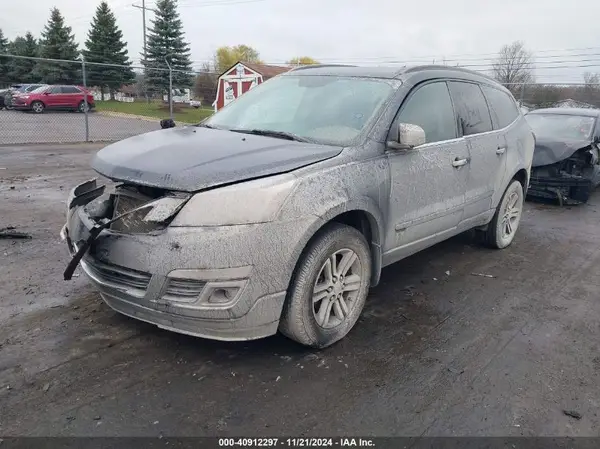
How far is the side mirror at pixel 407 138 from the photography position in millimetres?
3427

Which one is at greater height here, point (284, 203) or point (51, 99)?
point (51, 99)

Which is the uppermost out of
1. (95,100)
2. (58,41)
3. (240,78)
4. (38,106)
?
(58,41)

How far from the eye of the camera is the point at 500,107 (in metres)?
5.19

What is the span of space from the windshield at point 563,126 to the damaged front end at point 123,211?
25.6 ft

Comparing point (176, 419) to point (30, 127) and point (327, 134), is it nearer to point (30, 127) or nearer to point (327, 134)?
point (327, 134)

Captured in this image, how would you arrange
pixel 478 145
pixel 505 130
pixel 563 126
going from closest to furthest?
pixel 478 145, pixel 505 130, pixel 563 126

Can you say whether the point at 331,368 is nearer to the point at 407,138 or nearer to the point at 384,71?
the point at 407,138

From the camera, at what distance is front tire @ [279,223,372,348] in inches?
116

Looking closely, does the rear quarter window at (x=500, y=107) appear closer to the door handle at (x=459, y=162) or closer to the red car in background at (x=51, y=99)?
the door handle at (x=459, y=162)

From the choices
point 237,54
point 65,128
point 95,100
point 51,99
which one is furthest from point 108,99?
point 237,54

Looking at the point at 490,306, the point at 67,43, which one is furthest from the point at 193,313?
the point at 67,43

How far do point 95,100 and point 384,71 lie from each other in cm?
2247

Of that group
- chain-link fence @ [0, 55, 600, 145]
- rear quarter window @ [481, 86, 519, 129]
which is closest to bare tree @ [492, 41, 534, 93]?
chain-link fence @ [0, 55, 600, 145]

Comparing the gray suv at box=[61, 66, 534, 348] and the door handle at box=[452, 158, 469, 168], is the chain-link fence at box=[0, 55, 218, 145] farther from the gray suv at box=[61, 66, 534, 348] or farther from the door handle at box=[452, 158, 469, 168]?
the door handle at box=[452, 158, 469, 168]
